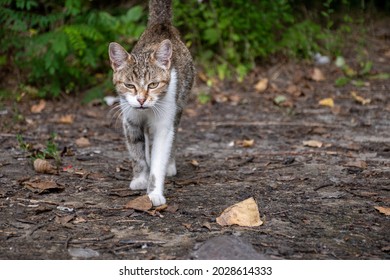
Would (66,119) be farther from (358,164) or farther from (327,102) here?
(358,164)

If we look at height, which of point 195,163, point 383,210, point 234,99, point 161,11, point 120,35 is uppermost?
point 161,11

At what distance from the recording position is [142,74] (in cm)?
448

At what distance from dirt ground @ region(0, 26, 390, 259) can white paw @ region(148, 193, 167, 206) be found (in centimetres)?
13

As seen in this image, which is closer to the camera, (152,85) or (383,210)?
(383,210)

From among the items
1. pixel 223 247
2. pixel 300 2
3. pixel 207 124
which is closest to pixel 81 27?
pixel 207 124

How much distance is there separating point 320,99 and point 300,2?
2.60 metres

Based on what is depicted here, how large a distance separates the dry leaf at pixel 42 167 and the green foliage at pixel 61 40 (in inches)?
104

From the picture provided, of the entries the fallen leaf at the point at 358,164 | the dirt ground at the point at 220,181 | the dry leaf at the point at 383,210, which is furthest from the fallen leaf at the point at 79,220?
the fallen leaf at the point at 358,164

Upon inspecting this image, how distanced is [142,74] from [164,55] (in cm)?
24

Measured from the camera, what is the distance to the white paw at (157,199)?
165 inches

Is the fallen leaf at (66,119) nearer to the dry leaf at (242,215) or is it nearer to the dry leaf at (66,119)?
the dry leaf at (66,119)

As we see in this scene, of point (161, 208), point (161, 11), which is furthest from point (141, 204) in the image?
point (161, 11)

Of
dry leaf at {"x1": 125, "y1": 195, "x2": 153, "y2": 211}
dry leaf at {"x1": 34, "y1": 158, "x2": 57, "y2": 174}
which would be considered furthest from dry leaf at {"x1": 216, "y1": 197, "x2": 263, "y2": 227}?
dry leaf at {"x1": 34, "y1": 158, "x2": 57, "y2": 174}

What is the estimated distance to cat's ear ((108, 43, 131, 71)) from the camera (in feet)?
15.0
